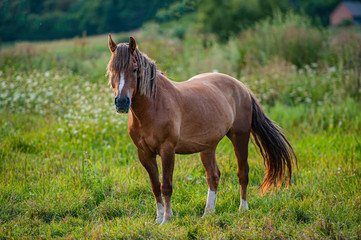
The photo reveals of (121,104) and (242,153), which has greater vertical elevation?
(121,104)

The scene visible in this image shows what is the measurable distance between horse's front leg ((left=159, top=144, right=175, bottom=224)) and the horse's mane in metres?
0.57

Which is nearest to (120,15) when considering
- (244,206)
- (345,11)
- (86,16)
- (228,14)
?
(86,16)

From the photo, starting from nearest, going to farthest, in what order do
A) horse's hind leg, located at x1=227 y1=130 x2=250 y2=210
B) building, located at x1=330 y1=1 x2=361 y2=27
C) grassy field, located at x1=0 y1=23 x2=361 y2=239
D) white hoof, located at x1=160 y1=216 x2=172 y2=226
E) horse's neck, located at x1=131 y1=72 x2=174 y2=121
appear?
1. horse's neck, located at x1=131 y1=72 x2=174 y2=121
2. grassy field, located at x1=0 y1=23 x2=361 y2=239
3. white hoof, located at x1=160 y1=216 x2=172 y2=226
4. horse's hind leg, located at x1=227 y1=130 x2=250 y2=210
5. building, located at x1=330 y1=1 x2=361 y2=27

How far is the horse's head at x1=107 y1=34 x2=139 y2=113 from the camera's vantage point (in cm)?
275

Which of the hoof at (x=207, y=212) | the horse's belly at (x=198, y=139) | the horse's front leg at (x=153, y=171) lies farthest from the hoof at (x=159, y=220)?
the horse's belly at (x=198, y=139)

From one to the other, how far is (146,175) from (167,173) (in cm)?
140

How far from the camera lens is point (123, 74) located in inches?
110

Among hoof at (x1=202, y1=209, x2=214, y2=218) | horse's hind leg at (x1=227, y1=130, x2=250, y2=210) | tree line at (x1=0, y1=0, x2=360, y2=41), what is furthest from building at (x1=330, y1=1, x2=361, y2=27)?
hoof at (x1=202, y1=209, x2=214, y2=218)

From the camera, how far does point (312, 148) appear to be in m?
5.47

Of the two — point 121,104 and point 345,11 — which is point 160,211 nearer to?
point 121,104

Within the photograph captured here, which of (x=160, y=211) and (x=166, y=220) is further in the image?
(x=160, y=211)

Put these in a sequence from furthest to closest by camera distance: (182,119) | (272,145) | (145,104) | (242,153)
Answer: (272,145), (242,153), (182,119), (145,104)

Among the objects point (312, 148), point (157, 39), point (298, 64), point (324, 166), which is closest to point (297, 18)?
point (298, 64)

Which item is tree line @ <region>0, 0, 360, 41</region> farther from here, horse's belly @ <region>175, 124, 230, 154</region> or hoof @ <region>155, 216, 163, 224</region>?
hoof @ <region>155, 216, 163, 224</region>
